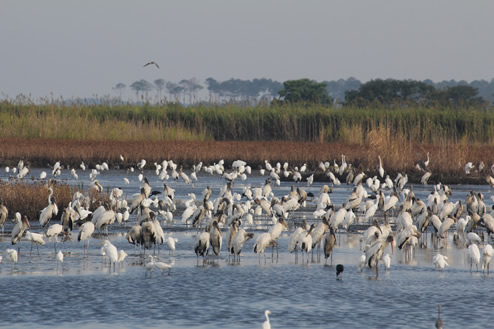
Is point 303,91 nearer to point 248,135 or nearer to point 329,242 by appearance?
point 248,135

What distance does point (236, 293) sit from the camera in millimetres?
11508

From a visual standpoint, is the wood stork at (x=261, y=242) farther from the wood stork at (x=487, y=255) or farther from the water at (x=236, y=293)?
the wood stork at (x=487, y=255)

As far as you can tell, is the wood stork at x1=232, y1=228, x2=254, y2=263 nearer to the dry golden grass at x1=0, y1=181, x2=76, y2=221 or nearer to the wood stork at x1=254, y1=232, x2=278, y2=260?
the wood stork at x1=254, y1=232, x2=278, y2=260

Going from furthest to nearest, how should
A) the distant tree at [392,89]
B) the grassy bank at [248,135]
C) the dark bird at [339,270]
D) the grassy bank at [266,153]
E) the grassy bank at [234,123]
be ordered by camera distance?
the distant tree at [392,89] → the grassy bank at [234,123] → the grassy bank at [248,135] → the grassy bank at [266,153] → the dark bird at [339,270]

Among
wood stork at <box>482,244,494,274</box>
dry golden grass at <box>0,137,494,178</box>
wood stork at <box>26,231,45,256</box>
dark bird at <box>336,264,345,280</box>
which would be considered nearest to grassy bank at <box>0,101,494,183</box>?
dry golden grass at <box>0,137,494,178</box>

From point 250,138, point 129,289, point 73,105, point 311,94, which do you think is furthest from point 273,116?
point 311,94

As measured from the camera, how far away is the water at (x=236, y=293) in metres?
9.98

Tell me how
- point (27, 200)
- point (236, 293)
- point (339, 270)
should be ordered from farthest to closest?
point (27, 200) → point (339, 270) → point (236, 293)

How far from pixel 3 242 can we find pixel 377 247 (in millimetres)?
6864

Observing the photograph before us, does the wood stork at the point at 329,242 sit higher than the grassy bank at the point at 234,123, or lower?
lower

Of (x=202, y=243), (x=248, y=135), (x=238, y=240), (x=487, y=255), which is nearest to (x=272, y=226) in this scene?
(x=238, y=240)

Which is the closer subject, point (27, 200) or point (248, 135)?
point (27, 200)

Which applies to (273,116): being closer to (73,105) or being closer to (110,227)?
(73,105)

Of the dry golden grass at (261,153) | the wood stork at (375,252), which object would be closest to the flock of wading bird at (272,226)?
the wood stork at (375,252)
